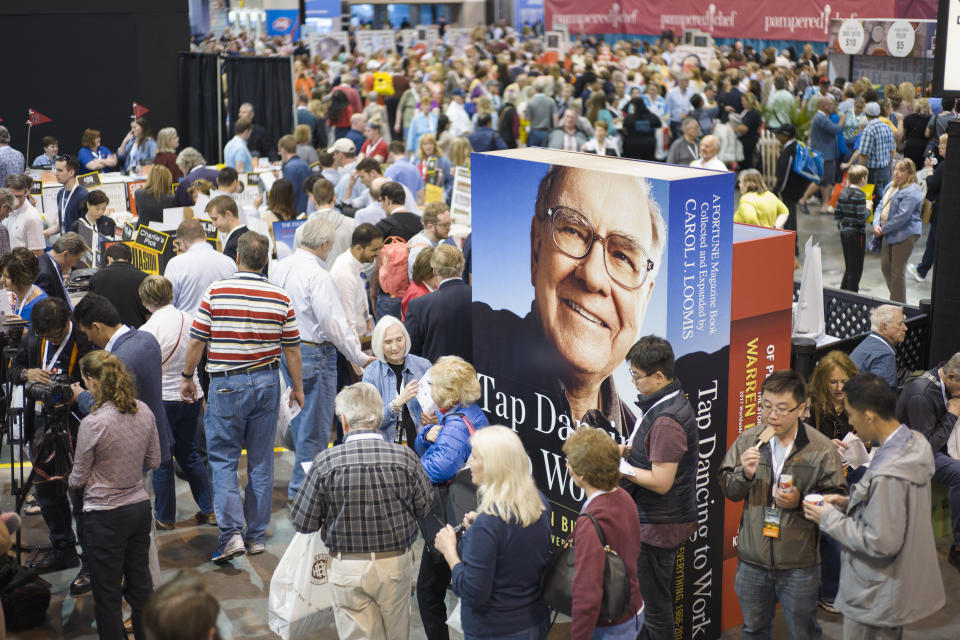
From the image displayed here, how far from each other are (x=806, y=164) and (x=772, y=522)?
818 centimetres

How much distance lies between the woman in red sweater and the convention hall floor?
152 centimetres

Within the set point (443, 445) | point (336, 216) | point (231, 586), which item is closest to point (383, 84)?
point (336, 216)

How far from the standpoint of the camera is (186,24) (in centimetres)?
1500

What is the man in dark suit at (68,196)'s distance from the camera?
922 cm

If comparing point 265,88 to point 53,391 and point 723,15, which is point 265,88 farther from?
point 723,15

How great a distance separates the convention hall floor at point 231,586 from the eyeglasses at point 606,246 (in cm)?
181

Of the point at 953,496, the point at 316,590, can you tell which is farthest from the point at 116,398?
the point at 953,496

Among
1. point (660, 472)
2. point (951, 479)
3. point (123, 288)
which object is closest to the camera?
point (660, 472)

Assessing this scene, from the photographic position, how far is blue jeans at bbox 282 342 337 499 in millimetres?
6051

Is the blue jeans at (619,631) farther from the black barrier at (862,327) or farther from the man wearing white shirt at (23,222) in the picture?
the man wearing white shirt at (23,222)

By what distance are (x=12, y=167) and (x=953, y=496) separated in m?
9.51

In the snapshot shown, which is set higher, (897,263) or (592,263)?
(592,263)

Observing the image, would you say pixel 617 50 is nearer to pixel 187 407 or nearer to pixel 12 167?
pixel 12 167

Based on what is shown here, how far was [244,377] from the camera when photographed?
532 centimetres
